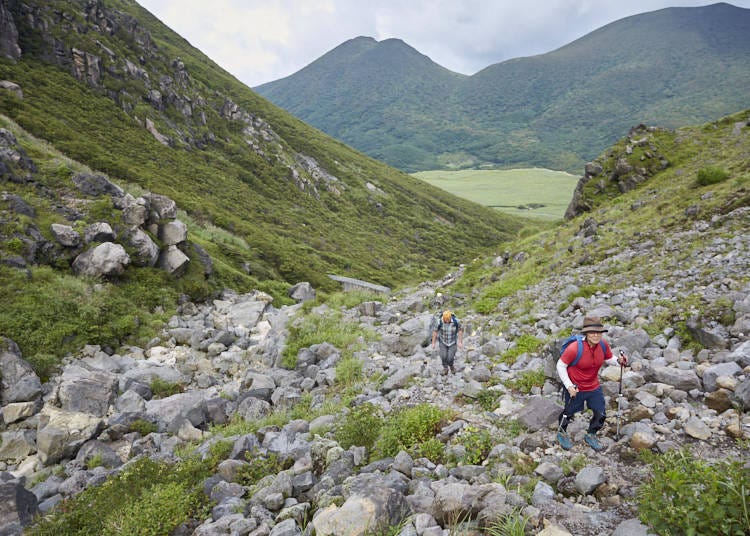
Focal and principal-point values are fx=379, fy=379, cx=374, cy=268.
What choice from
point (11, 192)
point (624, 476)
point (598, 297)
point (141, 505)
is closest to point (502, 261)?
point (598, 297)

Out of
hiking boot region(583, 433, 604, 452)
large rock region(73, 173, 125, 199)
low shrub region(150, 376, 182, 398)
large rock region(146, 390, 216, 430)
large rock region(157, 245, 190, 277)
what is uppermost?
large rock region(73, 173, 125, 199)

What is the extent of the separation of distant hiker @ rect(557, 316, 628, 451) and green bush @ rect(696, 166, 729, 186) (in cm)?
1647

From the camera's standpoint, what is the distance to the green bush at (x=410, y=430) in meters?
7.04

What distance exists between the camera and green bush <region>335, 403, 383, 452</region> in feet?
24.9

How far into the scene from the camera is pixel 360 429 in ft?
25.6

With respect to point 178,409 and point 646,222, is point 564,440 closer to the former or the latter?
point 178,409

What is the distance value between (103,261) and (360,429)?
16091mm

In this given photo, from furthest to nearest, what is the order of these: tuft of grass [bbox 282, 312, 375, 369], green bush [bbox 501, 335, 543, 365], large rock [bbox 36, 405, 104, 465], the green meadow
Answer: the green meadow → tuft of grass [bbox 282, 312, 375, 369] → green bush [bbox 501, 335, 543, 365] → large rock [bbox 36, 405, 104, 465]

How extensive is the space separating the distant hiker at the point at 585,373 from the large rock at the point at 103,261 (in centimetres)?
1917

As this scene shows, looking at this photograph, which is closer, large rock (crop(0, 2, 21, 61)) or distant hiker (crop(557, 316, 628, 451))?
distant hiker (crop(557, 316, 628, 451))

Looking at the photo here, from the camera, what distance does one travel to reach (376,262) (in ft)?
180

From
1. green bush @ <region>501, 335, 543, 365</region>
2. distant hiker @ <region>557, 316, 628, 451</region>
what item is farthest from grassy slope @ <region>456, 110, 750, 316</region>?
distant hiker @ <region>557, 316, 628, 451</region>

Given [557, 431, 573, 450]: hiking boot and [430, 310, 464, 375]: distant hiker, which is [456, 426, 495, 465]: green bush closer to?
[557, 431, 573, 450]: hiking boot

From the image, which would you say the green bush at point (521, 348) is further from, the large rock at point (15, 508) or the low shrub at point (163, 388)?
the low shrub at point (163, 388)
